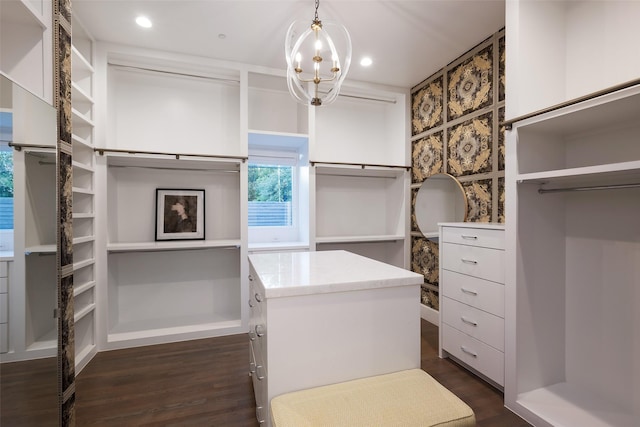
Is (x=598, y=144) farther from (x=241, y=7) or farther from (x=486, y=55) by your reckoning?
(x=241, y=7)

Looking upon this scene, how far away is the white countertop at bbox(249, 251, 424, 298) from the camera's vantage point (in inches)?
47.5

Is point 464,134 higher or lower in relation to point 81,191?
higher

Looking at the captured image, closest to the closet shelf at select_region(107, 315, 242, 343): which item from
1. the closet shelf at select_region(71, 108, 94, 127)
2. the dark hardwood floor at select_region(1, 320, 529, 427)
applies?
the dark hardwood floor at select_region(1, 320, 529, 427)

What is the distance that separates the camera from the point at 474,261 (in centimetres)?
216

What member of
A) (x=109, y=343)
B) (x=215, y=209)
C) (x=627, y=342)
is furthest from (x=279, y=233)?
(x=627, y=342)

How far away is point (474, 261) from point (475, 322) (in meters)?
0.44

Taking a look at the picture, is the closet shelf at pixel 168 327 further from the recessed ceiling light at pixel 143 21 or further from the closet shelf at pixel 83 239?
the recessed ceiling light at pixel 143 21

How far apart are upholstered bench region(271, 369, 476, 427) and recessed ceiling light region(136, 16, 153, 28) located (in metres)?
2.76

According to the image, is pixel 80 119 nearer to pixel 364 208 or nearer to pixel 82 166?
pixel 82 166

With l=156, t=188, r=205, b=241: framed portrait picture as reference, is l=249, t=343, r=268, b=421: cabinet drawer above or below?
below

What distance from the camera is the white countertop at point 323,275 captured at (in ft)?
3.96

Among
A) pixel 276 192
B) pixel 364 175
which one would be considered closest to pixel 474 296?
pixel 364 175

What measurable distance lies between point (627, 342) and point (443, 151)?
2.03 meters

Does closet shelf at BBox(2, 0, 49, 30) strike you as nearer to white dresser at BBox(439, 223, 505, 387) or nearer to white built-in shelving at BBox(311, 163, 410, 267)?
white built-in shelving at BBox(311, 163, 410, 267)
